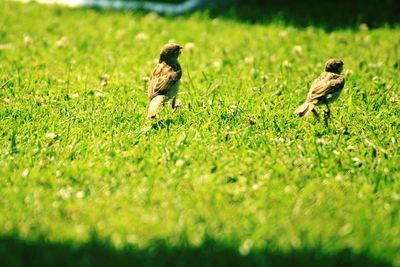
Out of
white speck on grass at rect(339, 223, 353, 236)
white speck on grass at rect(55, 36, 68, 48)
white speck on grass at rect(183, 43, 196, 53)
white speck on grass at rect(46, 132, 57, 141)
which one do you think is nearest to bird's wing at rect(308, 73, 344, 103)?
white speck on grass at rect(339, 223, 353, 236)

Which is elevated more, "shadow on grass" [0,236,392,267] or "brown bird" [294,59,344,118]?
"brown bird" [294,59,344,118]

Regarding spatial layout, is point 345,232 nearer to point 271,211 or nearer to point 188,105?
point 271,211

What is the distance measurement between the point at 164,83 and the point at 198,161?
964 millimetres

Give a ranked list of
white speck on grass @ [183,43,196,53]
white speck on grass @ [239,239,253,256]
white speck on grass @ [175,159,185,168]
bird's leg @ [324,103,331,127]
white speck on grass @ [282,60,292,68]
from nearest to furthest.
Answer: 1. white speck on grass @ [239,239,253,256]
2. white speck on grass @ [175,159,185,168]
3. bird's leg @ [324,103,331,127]
4. white speck on grass @ [282,60,292,68]
5. white speck on grass @ [183,43,196,53]

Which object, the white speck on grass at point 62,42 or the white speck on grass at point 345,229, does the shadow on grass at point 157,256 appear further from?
the white speck on grass at point 62,42

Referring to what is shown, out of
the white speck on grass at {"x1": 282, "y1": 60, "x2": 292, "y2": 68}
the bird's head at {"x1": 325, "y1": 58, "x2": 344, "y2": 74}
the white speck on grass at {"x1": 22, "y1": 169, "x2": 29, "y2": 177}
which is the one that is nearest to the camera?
the white speck on grass at {"x1": 22, "y1": 169, "x2": 29, "y2": 177}

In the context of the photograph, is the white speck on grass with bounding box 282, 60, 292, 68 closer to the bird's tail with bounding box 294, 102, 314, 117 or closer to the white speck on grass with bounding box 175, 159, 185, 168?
the bird's tail with bounding box 294, 102, 314, 117

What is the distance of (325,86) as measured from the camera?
5598 mm

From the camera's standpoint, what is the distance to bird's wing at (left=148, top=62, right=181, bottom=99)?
555cm

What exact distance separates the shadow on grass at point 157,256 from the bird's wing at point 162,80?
2065 mm

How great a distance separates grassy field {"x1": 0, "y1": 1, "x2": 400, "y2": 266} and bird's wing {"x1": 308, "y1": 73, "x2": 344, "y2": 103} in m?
0.29

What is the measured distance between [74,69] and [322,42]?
3596 millimetres

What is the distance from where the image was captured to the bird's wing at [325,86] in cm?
559

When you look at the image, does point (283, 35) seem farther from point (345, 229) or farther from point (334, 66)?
point (345, 229)
